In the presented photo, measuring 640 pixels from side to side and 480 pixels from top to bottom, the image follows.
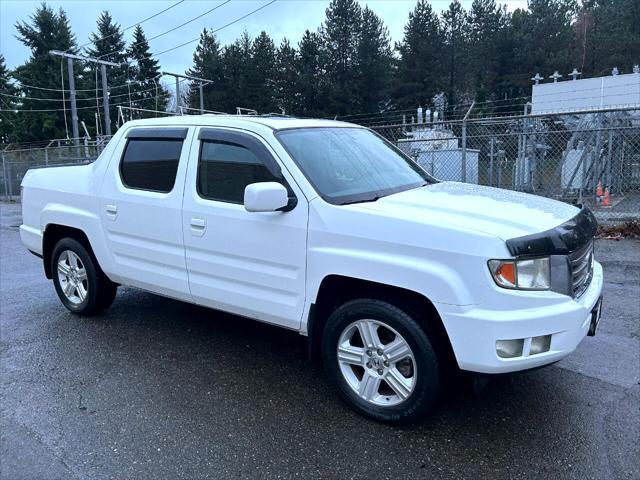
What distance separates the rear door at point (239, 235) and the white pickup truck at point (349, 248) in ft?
0.04

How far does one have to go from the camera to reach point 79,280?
5.26m

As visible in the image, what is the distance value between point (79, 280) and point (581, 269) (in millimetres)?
4407

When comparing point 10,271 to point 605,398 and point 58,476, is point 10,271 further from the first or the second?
point 605,398

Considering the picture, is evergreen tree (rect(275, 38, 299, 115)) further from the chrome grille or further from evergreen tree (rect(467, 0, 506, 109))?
the chrome grille

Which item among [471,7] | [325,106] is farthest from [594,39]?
[325,106]

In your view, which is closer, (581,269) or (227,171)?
(581,269)

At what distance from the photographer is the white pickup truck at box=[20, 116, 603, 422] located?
114 inches

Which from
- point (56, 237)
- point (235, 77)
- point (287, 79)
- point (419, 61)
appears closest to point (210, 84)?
point (235, 77)

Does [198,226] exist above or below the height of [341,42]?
below

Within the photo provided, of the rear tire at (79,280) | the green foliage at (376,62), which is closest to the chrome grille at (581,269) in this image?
the rear tire at (79,280)

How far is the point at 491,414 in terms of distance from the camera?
3.44 m

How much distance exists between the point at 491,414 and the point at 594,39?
56238 millimetres

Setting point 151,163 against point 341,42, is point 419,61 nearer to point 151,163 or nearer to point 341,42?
point 341,42

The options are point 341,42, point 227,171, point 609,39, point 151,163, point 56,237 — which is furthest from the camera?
point 341,42
